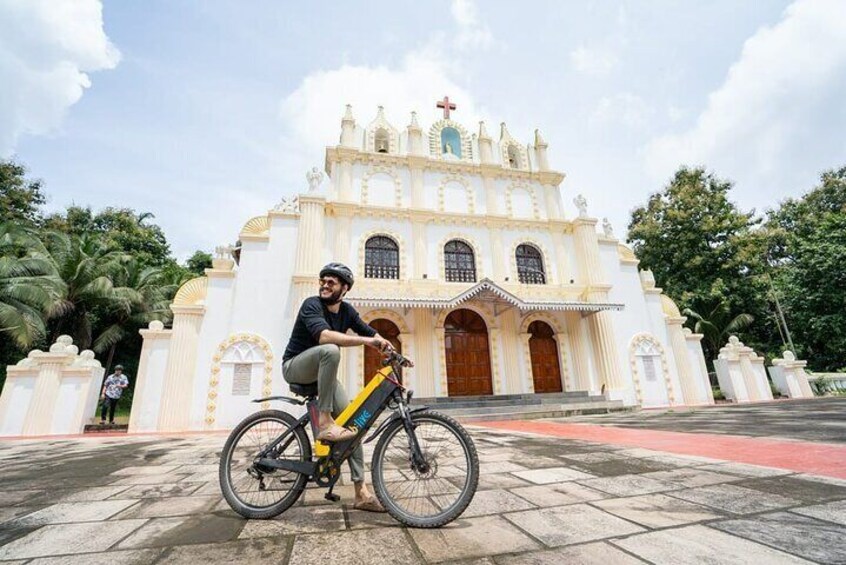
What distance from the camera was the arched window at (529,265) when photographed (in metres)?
14.0

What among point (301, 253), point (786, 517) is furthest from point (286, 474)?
point (301, 253)

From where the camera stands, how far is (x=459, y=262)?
13.6m

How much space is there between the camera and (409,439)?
2.17 meters

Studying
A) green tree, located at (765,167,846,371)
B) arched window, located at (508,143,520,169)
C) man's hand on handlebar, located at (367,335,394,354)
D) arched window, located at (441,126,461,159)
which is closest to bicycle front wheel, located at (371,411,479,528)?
man's hand on handlebar, located at (367,335,394,354)

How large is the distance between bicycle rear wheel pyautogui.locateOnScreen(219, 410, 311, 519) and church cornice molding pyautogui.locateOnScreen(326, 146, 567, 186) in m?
12.9

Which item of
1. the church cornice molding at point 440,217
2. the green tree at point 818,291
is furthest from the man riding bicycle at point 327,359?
Answer: the green tree at point 818,291

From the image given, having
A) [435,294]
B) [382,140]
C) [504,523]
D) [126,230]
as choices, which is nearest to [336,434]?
[504,523]

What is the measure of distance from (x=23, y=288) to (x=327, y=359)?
15.9 metres

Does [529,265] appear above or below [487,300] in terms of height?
above

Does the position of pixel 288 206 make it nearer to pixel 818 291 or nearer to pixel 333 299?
pixel 333 299

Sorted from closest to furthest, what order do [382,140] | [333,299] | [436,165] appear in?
[333,299] → [436,165] → [382,140]

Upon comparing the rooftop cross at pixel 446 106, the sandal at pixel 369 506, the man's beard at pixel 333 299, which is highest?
the rooftop cross at pixel 446 106

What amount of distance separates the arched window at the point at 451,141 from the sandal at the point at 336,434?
15.5 meters

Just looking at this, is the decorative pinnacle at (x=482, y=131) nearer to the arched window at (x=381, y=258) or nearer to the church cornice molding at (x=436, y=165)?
the church cornice molding at (x=436, y=165)
